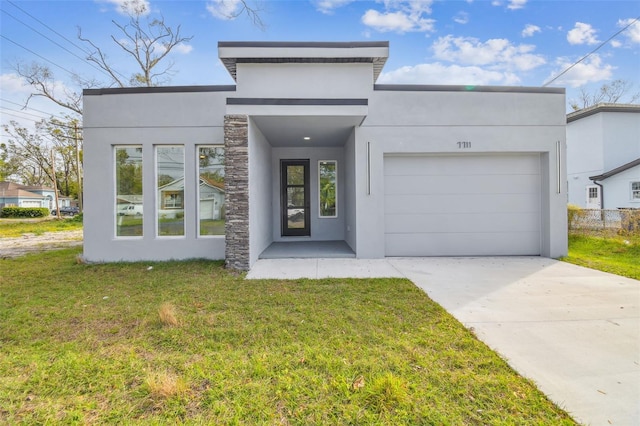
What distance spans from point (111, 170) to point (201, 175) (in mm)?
2030

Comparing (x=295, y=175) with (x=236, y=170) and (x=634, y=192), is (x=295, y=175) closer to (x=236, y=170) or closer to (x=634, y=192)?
(x=236, y=170)

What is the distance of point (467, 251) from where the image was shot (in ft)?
22.4

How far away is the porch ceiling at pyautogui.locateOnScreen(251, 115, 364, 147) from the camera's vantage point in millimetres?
5871

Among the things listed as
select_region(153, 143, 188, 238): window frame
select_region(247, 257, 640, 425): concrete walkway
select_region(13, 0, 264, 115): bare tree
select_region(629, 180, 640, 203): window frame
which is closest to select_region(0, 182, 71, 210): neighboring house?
select_region(13, 0, 264, 115): bare tree

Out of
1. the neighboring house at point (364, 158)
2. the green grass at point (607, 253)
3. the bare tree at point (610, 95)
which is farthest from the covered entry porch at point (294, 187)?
the bare tree at point (610, 95)

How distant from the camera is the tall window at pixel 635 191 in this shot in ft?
42.8

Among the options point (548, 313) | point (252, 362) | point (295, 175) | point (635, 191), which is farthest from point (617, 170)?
point (252, 362)

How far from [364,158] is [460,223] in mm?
2878

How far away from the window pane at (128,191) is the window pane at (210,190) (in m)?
1.41

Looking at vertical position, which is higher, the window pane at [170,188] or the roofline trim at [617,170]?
the roofline trim at [617,170]

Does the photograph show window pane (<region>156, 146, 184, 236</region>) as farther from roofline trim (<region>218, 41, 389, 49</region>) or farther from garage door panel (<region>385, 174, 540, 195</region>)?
garage door panel (<region>385, 174, 540, 195</region>)

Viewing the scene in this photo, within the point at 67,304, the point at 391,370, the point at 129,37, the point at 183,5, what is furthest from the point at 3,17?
the point at 391,370

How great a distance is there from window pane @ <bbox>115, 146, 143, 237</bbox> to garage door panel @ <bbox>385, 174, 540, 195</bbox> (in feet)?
19.4

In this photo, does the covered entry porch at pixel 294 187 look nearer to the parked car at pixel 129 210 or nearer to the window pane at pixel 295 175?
the window pane at pixel 295 175
